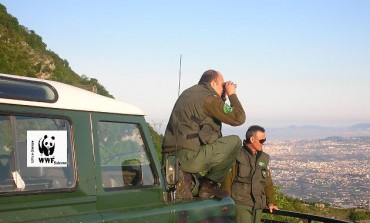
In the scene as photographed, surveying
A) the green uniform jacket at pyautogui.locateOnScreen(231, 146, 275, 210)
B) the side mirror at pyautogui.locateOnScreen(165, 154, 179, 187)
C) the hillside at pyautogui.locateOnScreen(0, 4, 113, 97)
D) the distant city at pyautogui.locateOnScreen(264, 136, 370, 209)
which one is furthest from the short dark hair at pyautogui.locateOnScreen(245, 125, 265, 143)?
the distant city at pyautogui.locateOnScreen(264, 136, 370, 209)

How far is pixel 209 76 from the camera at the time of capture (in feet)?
19.3

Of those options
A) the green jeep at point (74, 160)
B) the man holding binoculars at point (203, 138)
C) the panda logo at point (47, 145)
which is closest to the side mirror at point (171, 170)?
the green jeep at point (74, 160)

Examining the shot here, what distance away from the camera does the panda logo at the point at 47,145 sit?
3862 mm

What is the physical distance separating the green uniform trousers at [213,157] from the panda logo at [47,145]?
169 cm

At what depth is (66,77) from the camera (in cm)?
3528

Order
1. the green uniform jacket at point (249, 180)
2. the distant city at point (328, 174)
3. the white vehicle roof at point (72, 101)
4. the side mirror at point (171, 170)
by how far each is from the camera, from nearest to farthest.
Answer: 1. the white vehicle roof at point (72, 101)
2. the side mirror at point (171, 170)
3. the green uniform jacket at point (249, 180)
4. the distant city at point (328, 174)

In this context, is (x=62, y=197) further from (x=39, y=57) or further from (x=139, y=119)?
(x=39, y=57)

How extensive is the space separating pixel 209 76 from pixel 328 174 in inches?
4320

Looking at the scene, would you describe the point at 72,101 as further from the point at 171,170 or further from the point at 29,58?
the point at 29,58

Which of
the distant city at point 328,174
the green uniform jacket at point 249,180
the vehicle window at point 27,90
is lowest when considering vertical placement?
the distant city at point 328,174

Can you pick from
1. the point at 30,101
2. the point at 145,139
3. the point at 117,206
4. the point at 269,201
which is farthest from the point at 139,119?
the point at 269,201

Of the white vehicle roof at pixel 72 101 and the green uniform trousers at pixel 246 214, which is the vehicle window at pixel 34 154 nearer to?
the white vehicle roof at pixel 72 101

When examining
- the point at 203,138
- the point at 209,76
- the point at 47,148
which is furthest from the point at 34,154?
the point at 209,76

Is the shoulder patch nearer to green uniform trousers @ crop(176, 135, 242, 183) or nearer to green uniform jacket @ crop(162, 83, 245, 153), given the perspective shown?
green uniform jacket @ crop(162, 83, 245, 153)
